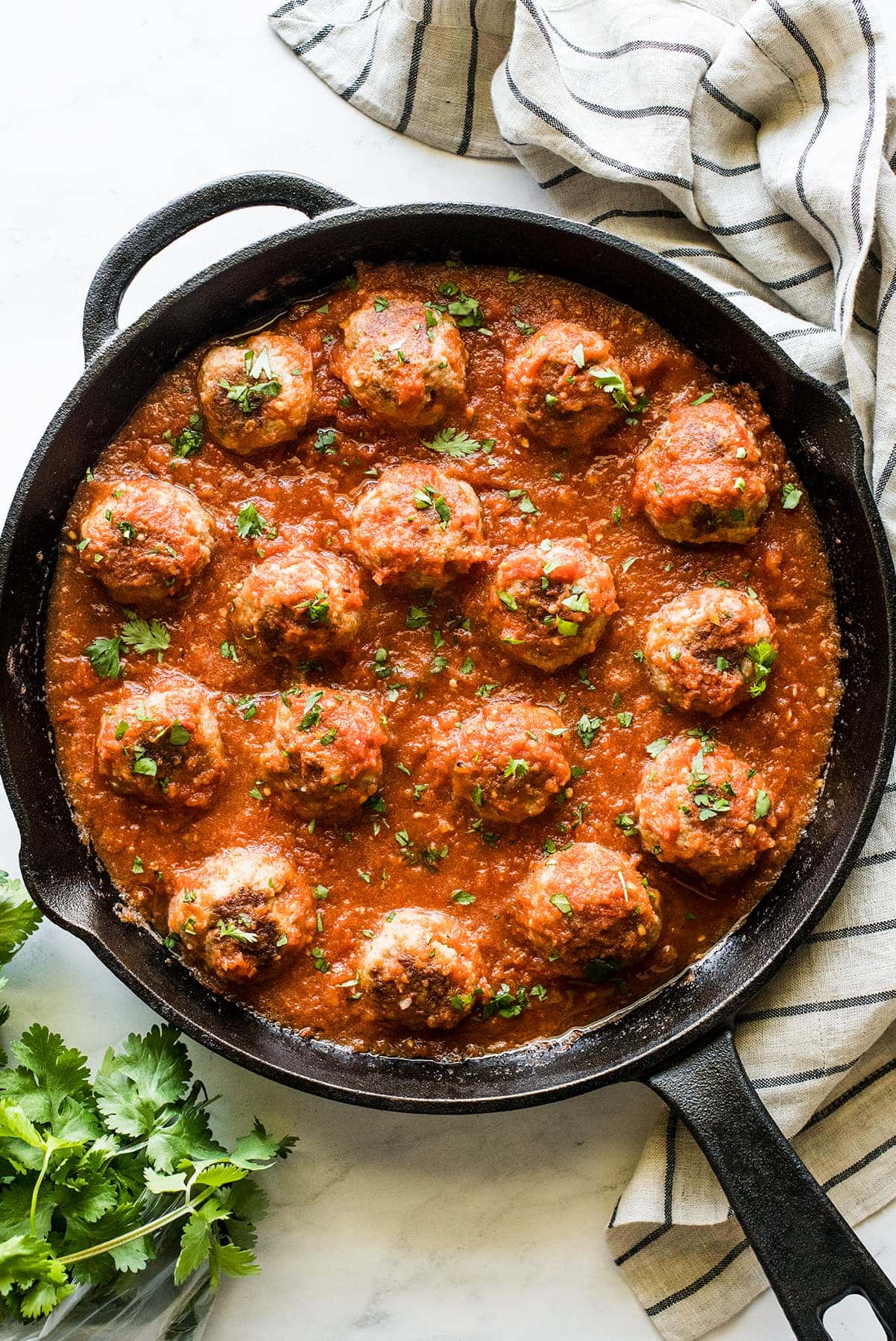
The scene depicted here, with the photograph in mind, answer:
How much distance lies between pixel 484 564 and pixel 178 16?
2.53m

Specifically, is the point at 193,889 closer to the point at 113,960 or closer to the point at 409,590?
the point at 113,960

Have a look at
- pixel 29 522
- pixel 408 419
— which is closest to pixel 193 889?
pixel 29 522

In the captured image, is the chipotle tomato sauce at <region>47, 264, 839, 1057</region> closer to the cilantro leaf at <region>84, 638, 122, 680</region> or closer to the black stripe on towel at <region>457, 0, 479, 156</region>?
the cilantro leaf at <region>84, 638, 122, 680</region>

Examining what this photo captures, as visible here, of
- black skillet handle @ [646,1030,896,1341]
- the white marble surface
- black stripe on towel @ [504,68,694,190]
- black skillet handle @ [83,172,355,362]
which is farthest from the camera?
the white marble surface

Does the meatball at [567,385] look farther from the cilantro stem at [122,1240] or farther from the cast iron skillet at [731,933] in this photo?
the cilantro stem at [122,1240]

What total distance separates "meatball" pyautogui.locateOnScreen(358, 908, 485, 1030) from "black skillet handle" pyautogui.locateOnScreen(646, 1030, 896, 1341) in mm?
853

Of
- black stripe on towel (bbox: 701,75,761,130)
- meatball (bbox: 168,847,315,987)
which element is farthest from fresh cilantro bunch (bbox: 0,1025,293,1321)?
black stripe on towel (bbox: 701,75,761,130)

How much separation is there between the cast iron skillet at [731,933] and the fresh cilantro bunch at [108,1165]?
301 millimetres

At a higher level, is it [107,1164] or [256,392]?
[256,392]

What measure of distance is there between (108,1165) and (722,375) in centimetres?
346

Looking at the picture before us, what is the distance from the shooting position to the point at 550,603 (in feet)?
13.1

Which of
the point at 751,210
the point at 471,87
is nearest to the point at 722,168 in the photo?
the point at 751,210

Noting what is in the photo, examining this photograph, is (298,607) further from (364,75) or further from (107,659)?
(364,75)

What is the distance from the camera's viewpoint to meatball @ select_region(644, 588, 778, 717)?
3.98 meters
